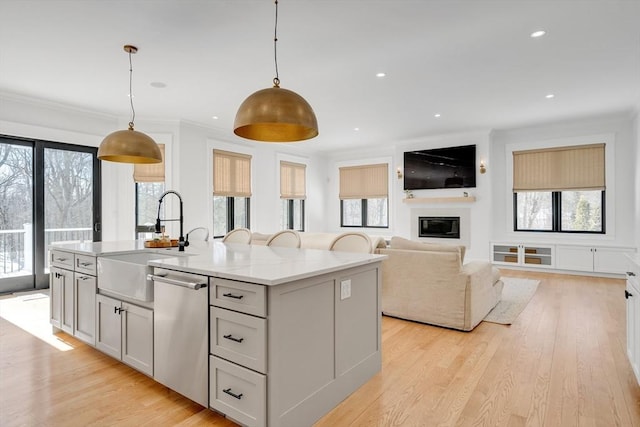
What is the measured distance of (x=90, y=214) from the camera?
5859 millimetres

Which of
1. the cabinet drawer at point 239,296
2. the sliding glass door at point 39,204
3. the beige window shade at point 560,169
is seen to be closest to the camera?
the cabinet drawer at point 239,296

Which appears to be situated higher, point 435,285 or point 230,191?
point 230,191

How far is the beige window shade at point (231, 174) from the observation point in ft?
23.0

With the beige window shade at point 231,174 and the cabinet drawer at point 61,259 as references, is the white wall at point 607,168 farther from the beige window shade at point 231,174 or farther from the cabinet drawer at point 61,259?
the cabinet drawer at point 61,259

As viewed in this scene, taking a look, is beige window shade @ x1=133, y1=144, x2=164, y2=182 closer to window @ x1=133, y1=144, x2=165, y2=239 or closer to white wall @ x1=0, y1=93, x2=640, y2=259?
window @ x1=133, y1=144, x2=165, y2=239

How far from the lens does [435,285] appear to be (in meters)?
3.61

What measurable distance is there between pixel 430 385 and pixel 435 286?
1.33m

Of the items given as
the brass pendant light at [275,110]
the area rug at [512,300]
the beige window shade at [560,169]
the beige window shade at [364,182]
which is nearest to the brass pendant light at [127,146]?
the brass pendant light at [275,110]

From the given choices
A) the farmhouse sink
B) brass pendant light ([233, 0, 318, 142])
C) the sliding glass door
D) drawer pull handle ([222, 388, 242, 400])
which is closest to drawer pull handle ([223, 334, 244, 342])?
drawer pull handle ([222, 388, 242, 400])

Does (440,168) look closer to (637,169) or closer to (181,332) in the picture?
(637,169)

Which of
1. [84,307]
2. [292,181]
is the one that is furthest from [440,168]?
→ [84,307]

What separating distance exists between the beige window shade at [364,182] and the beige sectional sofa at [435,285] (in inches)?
201

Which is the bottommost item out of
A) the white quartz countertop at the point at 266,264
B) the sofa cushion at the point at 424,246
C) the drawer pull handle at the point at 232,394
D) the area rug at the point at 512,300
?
the area rug at the point at 512,300

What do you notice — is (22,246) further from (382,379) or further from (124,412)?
(382,379)
